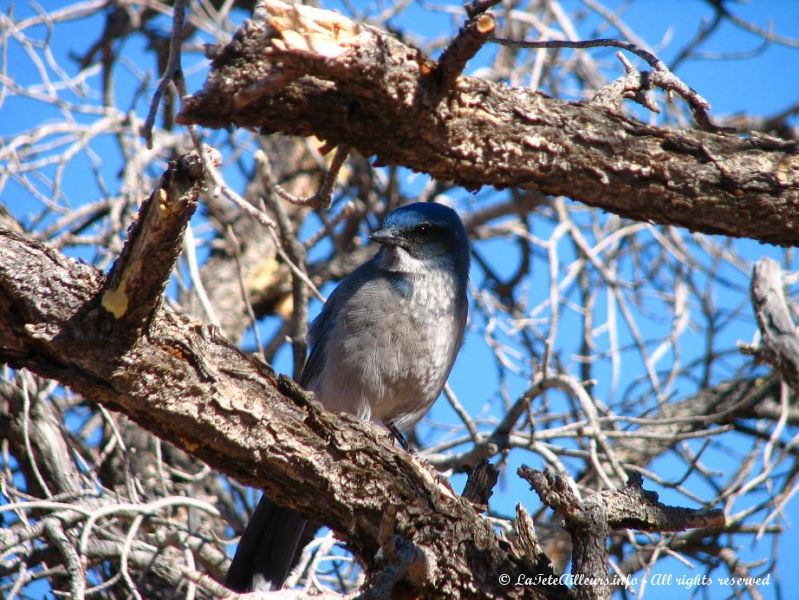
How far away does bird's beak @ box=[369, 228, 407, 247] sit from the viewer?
5.16 metres

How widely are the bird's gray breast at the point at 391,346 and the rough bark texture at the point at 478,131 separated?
1.95 metres

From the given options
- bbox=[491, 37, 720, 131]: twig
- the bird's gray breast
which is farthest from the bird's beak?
bbox=[491, 37, 720, 131]: twig

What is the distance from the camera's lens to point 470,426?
16.8 feet

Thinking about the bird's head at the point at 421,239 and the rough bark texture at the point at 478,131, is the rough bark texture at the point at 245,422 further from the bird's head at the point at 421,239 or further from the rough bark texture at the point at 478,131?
the bird's head at the point at 421,239

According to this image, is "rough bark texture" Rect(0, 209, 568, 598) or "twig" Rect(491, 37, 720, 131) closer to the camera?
"rough bark texture" Rect(0, 209, 568, 598)

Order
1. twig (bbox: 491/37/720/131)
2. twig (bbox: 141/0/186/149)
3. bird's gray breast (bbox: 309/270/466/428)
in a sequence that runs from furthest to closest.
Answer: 1. bird's gray breast (bbox: 309/270/466/428)
2. twig (bbox: 491/37/720/131)
3. twig (bbox: 141/0/186/149)

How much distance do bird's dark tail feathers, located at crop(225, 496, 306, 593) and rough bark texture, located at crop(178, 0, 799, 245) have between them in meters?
2.21

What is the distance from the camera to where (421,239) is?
17.2 feet

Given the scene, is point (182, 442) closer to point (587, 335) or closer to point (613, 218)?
point (587, 335)

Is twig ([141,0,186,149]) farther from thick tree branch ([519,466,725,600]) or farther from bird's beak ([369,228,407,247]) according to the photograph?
bird's beak ([369,228,407,247])

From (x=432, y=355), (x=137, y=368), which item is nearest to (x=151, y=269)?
(x=137, y=368)

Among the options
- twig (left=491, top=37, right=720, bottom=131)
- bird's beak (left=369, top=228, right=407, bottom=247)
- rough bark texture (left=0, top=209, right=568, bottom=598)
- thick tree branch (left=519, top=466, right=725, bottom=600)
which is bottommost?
rough bark texture (left=0, top=209, right=568, bottom=598)

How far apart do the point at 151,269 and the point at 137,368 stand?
0.42m

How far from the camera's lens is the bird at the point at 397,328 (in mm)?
4906
